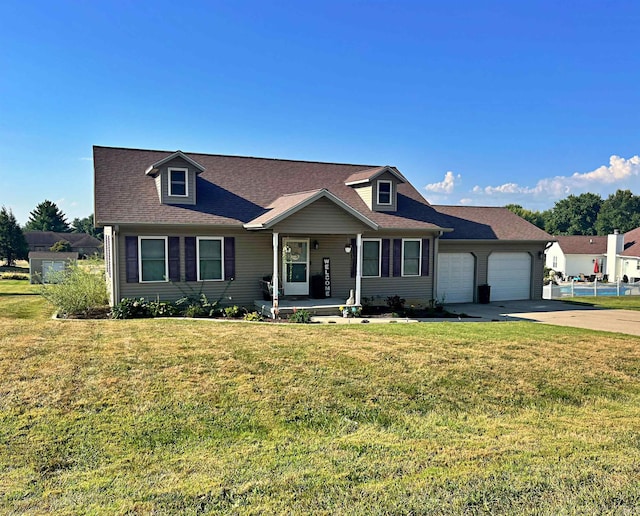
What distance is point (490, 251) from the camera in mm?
20766

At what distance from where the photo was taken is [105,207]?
15109 mm

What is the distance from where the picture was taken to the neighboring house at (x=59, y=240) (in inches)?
2915

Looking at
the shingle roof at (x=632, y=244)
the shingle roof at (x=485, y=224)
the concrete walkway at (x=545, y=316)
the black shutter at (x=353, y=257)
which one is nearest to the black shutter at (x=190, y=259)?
the concrete walkway at (x=545, y=316)

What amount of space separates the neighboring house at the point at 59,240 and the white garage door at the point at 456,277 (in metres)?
64.1

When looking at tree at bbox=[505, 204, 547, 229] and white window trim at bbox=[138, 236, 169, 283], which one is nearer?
white window trim at bbox=[138, 236, 169, 283]

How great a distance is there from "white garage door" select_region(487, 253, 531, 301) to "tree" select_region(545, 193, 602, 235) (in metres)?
81.7

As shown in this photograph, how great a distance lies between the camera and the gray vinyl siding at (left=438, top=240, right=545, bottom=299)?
66.0ft

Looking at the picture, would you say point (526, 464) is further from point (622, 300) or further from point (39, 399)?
point (622, 300)

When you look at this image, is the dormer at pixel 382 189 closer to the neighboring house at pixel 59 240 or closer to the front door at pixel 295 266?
the front door at pixel 295 266

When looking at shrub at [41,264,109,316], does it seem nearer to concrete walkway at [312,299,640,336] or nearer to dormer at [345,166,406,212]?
concrete walkway at [312,299,640,336]

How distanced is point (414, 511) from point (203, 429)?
2922 mm

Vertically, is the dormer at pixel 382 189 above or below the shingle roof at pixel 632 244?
above

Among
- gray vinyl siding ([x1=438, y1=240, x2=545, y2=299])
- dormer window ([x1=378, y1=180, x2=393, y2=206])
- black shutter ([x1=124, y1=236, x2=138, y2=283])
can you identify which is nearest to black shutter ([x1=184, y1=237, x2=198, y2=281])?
black shutter ([x1=124, y1=236, x2=138, y2=283])

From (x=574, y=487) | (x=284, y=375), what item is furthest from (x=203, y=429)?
(x=574, y=487)
